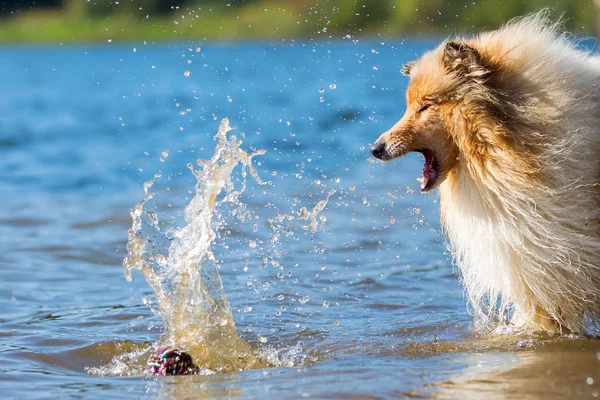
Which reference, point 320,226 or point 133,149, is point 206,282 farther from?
point 133,149

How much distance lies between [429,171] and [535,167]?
56cm

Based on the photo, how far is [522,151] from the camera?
176 inches

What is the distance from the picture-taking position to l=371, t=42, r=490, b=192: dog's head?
4.51m

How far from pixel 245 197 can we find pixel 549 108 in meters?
5.93

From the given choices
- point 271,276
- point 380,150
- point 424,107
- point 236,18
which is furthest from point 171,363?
point 236,18

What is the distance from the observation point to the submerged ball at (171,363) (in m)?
4.43

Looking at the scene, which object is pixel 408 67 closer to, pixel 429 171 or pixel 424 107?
pixel 424 107

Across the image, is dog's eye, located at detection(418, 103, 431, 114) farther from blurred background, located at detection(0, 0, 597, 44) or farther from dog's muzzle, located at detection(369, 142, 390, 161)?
blurred background, located at detection(0, 0, 597, 44)

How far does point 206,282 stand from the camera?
506 centimetres

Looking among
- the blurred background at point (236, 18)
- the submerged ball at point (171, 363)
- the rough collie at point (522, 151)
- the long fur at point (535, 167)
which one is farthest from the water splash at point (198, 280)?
the blurred background at point (236, 18)

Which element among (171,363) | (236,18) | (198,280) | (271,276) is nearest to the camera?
(171,363)

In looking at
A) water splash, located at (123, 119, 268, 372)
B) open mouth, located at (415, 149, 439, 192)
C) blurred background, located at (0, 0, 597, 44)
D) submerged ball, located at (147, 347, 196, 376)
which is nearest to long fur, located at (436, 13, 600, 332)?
open mouth, located at (415, 149, 439, 192)

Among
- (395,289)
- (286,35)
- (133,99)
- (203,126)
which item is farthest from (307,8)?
(395,289)

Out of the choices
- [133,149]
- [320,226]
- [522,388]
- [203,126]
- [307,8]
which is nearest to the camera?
[522,388]
